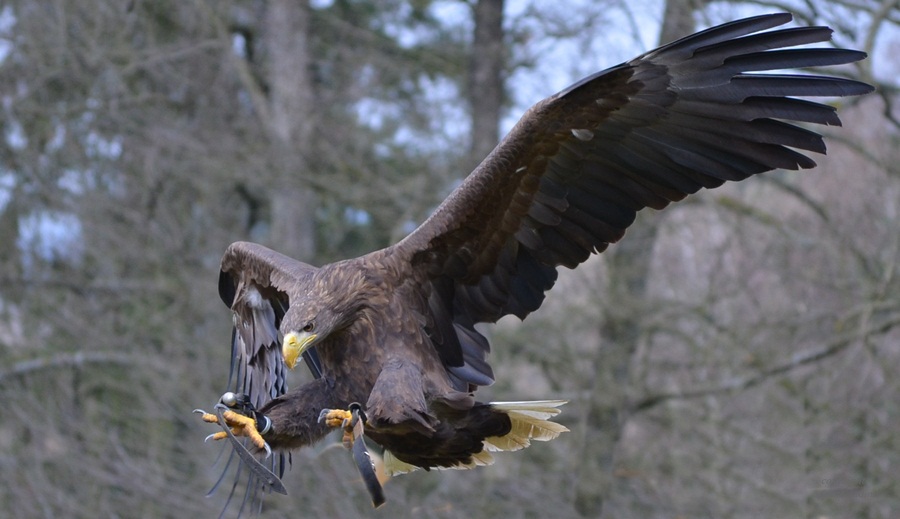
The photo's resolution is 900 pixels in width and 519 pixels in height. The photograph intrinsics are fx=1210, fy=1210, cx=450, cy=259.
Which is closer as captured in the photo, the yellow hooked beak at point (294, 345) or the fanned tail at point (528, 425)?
the yellow hooked beak at point (294, 345)

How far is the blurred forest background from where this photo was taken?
9477 mm

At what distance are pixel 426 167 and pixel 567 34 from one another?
1.84 meters

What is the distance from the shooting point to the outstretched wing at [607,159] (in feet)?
14.9

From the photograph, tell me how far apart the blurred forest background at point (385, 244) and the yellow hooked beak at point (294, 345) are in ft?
13.6

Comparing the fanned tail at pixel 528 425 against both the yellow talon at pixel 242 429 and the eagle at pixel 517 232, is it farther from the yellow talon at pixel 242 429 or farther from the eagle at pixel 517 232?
the yellow talon at pixel 242 429

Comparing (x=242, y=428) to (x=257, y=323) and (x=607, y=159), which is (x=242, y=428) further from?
(x=607, y=159)

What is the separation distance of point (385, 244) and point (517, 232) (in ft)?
20.9

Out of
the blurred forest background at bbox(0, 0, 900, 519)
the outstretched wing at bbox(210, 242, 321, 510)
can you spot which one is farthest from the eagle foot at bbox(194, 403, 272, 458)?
the blurred forest background at bbox(0, 0, 900, 519)

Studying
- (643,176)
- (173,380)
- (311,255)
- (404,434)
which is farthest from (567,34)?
(404,434)

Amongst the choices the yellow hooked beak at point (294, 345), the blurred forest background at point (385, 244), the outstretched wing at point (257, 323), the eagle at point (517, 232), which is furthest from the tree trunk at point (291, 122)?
the yellow hooked beak at point (294, 345)

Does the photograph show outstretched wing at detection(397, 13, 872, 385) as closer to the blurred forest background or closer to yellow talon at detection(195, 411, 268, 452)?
yellow talon at detection(195, 411, 268, 452)

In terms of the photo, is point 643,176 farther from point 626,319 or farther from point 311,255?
point 311,255

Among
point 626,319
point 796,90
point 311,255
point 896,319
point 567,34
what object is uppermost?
point 567,34

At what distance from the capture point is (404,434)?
15.6 feet
